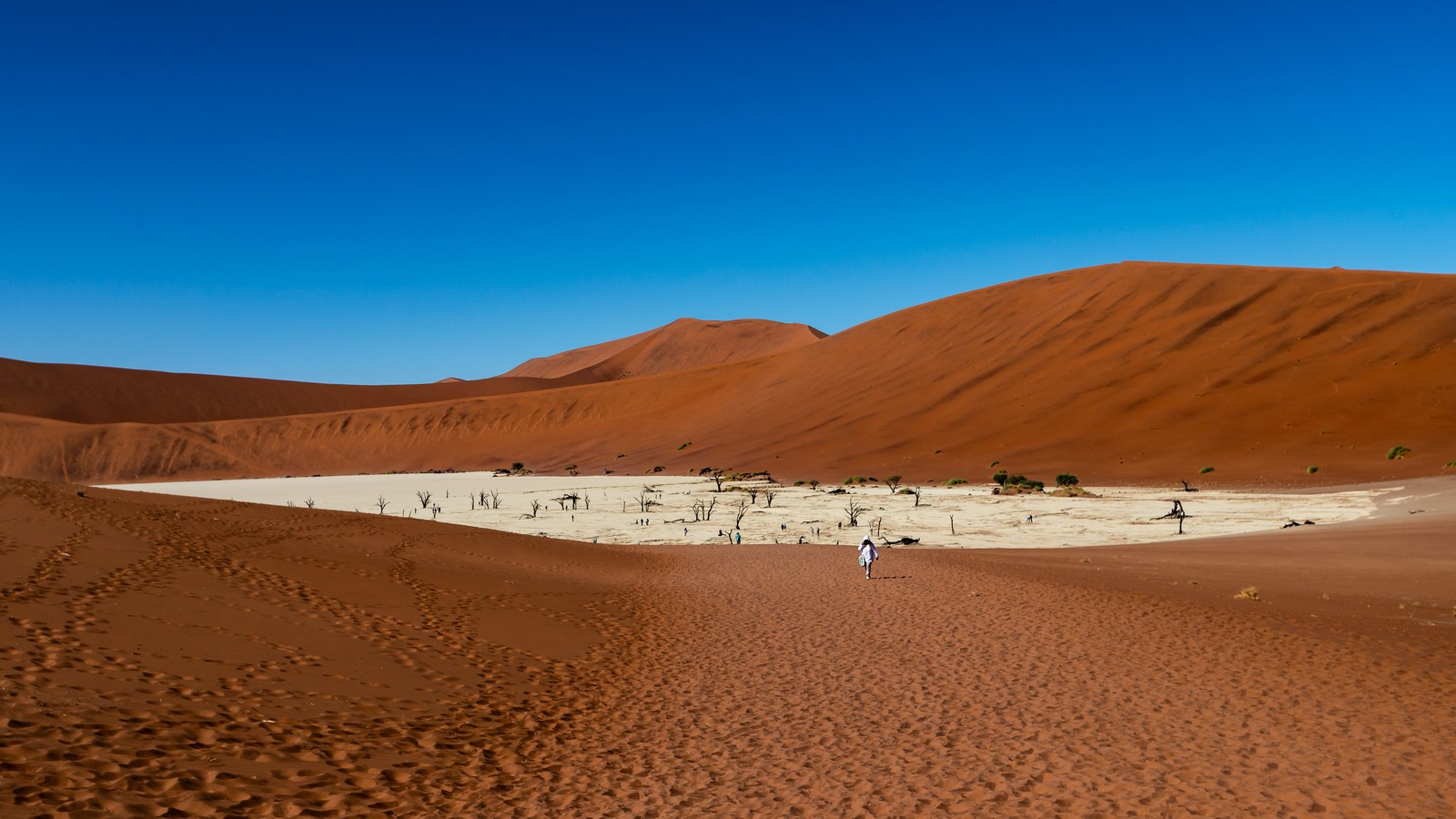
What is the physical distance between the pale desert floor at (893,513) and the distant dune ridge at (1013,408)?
7196 millimetres

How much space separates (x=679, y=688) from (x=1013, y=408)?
170 ft

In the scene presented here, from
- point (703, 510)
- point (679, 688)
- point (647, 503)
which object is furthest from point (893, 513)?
point (679, 688)

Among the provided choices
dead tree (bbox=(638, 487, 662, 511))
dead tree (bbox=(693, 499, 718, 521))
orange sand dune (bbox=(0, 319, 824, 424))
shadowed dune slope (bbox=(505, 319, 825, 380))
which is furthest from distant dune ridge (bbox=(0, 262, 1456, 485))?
shadowed dune slope (bbox=(505, 319, 825, 380))

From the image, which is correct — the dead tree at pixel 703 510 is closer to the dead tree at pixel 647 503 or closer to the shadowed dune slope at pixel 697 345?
the dead tree at pixel 647 503

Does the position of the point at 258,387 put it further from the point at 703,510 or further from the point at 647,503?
the point at 703,510

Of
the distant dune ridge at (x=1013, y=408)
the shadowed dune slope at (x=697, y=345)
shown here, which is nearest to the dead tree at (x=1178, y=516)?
the distant dune ridge at (x=1013, y=408)

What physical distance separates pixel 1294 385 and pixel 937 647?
49.1 meters

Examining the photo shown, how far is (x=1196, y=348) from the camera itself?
5850 cm

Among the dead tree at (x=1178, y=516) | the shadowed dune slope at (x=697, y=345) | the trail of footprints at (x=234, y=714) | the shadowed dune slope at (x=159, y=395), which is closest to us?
the trail of footprints at (x=234, y=714)

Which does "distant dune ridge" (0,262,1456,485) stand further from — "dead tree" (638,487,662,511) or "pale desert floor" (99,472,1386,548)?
"dead tree" (638,487,662,511)

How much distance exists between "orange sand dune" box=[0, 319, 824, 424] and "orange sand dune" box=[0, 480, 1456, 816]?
106m

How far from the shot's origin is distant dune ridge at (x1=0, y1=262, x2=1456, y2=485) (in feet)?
150

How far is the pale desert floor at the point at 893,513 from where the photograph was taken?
27344 millimetres

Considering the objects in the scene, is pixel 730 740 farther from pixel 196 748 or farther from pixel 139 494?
pixel 139 494
